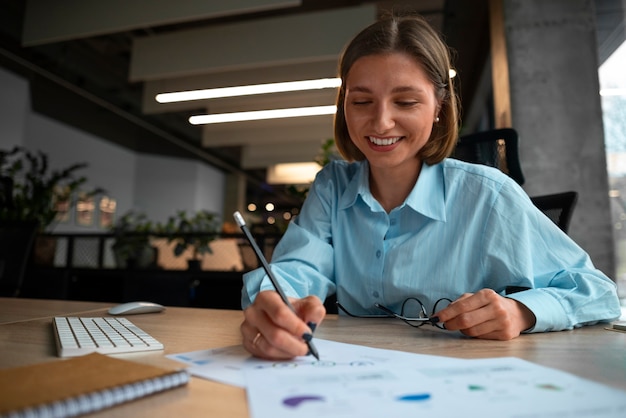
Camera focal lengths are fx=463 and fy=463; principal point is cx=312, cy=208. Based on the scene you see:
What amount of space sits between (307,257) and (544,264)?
51 centimetres

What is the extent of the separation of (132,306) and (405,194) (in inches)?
27.8

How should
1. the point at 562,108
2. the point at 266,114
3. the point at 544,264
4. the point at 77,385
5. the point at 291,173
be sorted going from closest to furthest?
1. the point at 77,385
2. the point at 544,264
3. the point at 562,108
4. the point at 266,114
5. the point at 291,173

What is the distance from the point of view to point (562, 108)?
3.04 meters

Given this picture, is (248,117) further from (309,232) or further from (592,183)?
(309,232)

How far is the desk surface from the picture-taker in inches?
15.8

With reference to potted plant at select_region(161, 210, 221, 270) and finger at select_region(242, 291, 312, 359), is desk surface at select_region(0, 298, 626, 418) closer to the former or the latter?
finger at select_region(242, 291, 312, 359)

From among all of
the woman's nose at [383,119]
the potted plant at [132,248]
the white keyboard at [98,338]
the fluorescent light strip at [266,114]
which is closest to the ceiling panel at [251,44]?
the fluorescent light strip at [266,114]

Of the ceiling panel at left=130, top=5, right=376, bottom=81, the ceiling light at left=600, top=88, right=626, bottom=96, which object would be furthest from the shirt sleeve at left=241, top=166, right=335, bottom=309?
the ceiling panel at left=130, top=5, right=376, bottom=81

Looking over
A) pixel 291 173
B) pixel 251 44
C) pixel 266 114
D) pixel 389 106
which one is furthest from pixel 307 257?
pixel 291 173

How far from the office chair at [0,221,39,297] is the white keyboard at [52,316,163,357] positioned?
1647mm

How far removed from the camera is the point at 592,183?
2922 millimetres

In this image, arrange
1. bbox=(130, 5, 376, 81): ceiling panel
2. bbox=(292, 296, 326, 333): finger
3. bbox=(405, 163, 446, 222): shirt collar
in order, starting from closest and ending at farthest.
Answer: bbox=(292, 296, 326, 333): finger
bbox=(405, 163, 446, 222): shirt collar
bbox=(130, 5, 376, 81): ceiling panel

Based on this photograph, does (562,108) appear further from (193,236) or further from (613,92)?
(193,236)

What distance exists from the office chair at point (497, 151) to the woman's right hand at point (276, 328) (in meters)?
1.02
